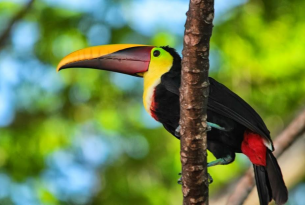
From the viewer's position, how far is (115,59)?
4.58 metres

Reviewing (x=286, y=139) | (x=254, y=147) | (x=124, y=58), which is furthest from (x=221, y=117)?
(x=286, y=139)

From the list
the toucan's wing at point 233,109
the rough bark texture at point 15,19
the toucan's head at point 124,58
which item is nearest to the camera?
the toucan's wing at point 233,109

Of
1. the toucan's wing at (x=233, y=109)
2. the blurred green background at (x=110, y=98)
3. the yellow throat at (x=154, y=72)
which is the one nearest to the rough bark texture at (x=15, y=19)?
the blurred green background at (x=110, y=98)

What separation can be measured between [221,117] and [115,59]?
934mm

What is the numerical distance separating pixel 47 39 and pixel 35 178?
166cm

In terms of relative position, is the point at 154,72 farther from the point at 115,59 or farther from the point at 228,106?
the point at 228,106

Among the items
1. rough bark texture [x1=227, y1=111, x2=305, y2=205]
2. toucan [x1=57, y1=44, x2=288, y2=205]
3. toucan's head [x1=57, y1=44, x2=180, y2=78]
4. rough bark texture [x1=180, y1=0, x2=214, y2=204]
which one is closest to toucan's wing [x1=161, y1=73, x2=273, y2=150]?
toucan [x1=57, y1=44, x2=288, y2=205]

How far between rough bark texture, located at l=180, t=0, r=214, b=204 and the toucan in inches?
24.7

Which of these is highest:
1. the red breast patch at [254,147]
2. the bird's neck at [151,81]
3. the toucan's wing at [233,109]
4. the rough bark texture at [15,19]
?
the rough bark texture at [15,19]

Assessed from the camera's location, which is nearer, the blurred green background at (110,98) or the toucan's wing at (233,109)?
the toucan's wing at (233,109)

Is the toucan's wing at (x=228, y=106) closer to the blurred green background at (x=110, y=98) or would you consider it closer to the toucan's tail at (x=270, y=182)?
the toucan's tail at (x=270, y=182)

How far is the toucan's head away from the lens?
177 inches

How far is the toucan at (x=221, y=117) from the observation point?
161 inches

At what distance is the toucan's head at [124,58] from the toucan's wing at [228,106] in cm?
32
